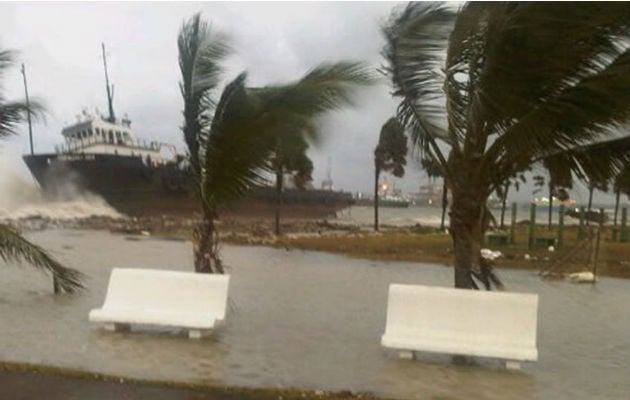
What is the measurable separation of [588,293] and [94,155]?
23661 mm

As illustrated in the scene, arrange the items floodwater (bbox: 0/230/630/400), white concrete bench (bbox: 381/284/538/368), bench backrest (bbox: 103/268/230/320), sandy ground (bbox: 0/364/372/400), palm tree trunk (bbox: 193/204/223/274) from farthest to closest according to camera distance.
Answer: palm tree trunk (bbox: 193/204/223/274)
bench backrest (bbox: 103/268/230/320)
white concrete bench (bbox: 381/284/538/368)
floodwater (bbox: 0/230/630/400)
sandy ground (bbox: 0/364/372/400)

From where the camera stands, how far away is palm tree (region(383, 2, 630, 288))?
221 inches

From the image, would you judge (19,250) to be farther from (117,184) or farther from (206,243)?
(117,184)

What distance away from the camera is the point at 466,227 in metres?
6.60

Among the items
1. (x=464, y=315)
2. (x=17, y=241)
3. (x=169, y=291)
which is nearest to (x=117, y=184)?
(x=17, y=241)

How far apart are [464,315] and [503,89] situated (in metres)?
2.07

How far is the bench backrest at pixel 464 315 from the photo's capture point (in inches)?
234

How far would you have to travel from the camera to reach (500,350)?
5.89 metres

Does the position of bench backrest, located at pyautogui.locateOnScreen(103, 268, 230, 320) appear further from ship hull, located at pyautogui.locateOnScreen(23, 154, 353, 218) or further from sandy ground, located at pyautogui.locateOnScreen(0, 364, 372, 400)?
ship hull, located at pyautogui.locateOnScreen(23, 154, 353, 218)

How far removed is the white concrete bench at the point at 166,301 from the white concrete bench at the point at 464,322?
6.34ft

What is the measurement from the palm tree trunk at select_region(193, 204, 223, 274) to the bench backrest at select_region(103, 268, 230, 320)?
1099mm

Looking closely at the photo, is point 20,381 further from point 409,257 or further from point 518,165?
point 409,257

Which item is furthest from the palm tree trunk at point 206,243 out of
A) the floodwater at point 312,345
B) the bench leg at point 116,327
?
the bench leg at point 116,327

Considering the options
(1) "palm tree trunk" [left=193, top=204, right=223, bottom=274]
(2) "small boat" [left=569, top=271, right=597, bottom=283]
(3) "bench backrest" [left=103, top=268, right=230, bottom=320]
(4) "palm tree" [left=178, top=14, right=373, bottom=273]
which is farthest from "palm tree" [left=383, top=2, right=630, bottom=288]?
(2) "small boat" [left=569, top=271, right=597, bottom=283]
